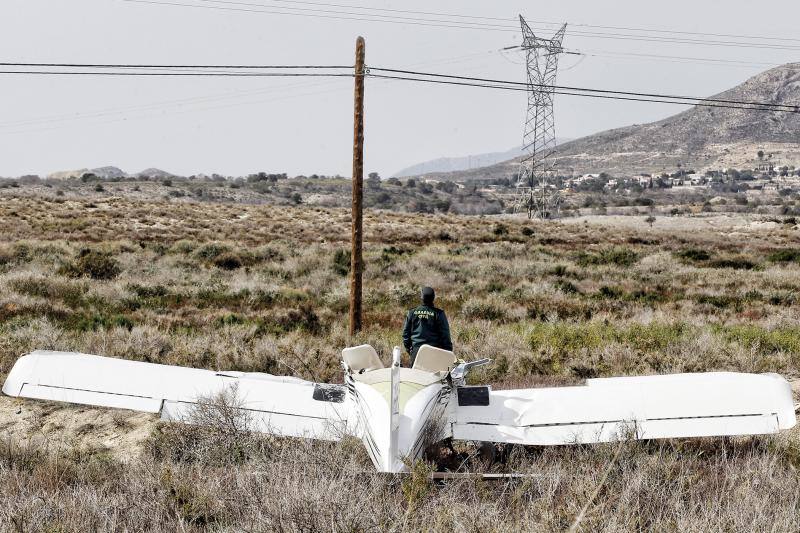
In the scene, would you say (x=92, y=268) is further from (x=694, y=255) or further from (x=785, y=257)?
(x=785, y=257)

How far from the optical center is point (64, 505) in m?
4.62

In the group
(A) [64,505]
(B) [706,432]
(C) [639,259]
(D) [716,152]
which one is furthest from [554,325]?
(D) [716,152]

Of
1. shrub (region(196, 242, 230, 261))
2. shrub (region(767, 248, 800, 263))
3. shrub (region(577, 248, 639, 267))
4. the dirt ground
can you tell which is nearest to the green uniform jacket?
the dirt ground

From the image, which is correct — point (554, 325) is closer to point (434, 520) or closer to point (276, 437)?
point (276, 437)

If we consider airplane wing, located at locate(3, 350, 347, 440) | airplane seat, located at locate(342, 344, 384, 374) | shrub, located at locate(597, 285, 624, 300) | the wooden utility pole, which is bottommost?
shrub, located at locate(597, 285, 624, 300)

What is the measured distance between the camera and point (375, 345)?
12.1m

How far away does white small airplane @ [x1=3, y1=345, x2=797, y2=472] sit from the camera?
19.3 ft

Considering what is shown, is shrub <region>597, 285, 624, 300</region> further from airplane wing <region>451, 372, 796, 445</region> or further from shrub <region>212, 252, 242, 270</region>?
shrub <region>212, 252, 242, 270</region>

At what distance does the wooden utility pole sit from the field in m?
0.72

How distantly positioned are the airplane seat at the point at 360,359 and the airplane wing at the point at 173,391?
0.42m

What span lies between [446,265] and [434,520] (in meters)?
21.3

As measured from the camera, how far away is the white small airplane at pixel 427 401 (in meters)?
5.89


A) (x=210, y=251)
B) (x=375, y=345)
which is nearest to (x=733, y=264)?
(x=375, y=345)

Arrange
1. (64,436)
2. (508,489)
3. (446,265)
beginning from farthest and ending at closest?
(446,265) → (64,436) → (508,489)
